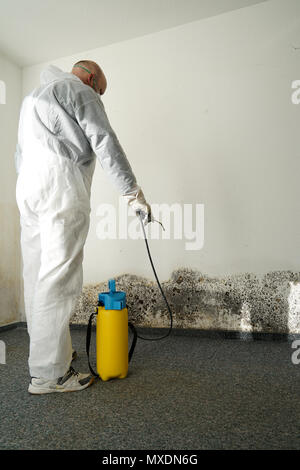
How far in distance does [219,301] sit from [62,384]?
44.0 inches

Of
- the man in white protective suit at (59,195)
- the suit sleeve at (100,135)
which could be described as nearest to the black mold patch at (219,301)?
the man in white protective suit at (59,195)

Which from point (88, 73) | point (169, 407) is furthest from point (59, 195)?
point (169, 407)

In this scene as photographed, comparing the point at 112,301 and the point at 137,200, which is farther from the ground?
the point at 137,200

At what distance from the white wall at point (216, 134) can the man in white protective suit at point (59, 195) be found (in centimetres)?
88

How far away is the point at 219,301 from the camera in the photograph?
2.04 meters

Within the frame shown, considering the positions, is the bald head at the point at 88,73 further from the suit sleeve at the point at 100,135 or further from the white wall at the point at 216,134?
the white wall at the point at 216,134

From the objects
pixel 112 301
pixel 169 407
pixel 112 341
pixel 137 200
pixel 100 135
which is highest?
pixel 100 135

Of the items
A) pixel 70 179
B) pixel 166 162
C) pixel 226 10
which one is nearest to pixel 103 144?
pixel 70 179

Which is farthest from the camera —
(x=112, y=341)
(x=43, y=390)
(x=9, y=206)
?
(x=9, y=206)

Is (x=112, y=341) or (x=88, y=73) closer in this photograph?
(x=112, y=341)

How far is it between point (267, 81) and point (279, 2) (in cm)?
48

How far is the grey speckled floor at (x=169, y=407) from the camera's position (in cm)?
92

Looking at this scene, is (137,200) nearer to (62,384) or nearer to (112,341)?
(112,341)

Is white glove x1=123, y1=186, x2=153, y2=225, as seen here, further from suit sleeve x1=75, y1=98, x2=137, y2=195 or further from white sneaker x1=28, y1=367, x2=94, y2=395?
white sneaker x1=28, y1=367, x2=94, y2=395
